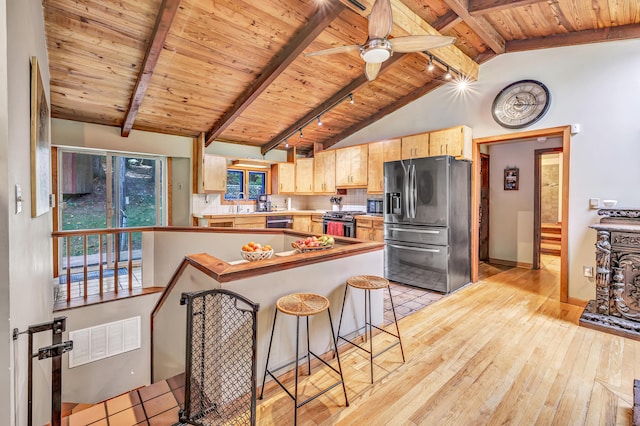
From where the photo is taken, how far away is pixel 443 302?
3734 mm

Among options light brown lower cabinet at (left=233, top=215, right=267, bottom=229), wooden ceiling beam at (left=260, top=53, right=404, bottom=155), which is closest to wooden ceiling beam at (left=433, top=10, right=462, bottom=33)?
wooden ceiling beam at (left=260, top=53, right=404, bottom=155)

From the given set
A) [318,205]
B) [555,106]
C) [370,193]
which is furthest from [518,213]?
[318,205]

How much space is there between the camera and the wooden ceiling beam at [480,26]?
10.2 ft

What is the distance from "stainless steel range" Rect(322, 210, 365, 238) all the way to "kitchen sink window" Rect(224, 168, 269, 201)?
5.67 ft

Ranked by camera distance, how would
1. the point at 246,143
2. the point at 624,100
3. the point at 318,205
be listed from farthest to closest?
the point at 318,205, the point at 246,143, the point at 624,100

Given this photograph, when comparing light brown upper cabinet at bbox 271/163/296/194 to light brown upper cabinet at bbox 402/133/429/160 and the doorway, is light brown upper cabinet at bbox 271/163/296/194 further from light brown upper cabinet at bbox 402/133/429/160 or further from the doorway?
the doorway

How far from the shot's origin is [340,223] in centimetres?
559

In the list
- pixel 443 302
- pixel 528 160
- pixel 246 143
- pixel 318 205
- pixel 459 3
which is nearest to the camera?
pixel 459 3

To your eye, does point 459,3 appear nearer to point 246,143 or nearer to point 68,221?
point 246,143

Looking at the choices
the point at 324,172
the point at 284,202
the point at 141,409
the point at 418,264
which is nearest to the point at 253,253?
the point at 141,409

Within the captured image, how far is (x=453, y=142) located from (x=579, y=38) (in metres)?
1.73

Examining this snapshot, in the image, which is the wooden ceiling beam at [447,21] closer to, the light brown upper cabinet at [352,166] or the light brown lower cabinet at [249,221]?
the light brown upper cabinet at [352,166]

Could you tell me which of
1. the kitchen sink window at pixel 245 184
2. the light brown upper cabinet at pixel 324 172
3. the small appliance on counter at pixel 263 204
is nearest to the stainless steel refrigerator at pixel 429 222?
the light brown upper cabinet at pixel 324 172

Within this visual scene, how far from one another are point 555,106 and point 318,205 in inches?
181
